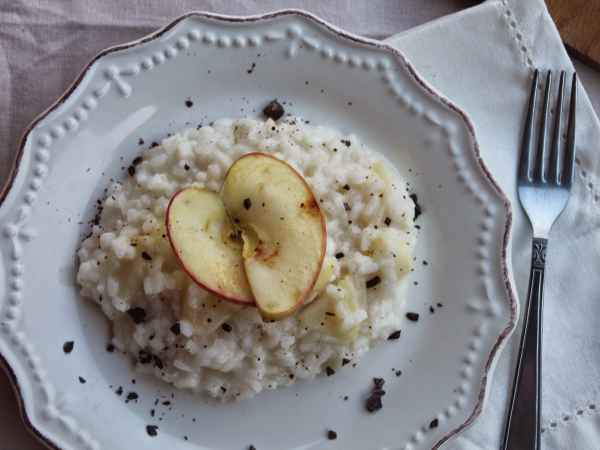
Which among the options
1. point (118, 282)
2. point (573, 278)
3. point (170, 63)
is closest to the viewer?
point (118, 282)

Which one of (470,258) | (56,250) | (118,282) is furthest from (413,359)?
(56,250)

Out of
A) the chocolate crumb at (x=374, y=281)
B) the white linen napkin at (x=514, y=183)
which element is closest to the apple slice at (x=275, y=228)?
the chocolate crumb at (x=374, y=281)

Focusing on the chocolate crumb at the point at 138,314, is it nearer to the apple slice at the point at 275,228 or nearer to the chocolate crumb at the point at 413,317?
the apple slice at the point at 275,228

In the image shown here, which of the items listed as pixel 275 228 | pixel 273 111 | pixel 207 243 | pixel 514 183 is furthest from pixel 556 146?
pixel 207 243

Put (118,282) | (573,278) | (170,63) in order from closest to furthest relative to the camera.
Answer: (118,282)
(170,63)
(573,278)

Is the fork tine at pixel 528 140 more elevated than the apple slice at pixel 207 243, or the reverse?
the fork tine at pixel 528 140

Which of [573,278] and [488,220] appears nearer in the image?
[488,220]

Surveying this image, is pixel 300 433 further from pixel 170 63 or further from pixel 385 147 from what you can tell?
pixel 170 63
